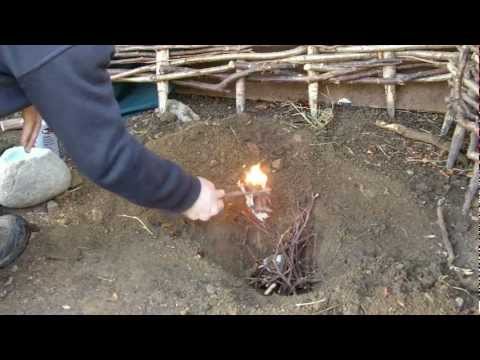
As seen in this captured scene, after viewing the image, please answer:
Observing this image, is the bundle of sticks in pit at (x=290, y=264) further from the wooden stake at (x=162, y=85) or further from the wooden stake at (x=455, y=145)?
the wooden stake at (x=162, y=85)

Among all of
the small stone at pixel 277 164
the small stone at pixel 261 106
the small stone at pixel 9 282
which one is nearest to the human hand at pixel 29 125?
the small stone at pixel 9 282

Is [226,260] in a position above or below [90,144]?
below

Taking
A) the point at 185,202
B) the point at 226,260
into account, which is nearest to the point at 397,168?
the point at 226,260

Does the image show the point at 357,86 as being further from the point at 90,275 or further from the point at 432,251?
the point at 90,275

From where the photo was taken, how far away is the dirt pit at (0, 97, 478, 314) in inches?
77.4

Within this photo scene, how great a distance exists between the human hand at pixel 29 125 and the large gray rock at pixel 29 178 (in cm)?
23

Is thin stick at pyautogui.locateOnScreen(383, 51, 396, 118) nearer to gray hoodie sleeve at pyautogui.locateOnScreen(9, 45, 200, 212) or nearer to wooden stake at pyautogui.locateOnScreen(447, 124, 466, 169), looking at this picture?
wooden stake at pyautogui.locateOnScreen(447, 124, 466, 169)

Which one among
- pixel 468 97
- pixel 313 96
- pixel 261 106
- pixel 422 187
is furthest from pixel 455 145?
pixel 261 106

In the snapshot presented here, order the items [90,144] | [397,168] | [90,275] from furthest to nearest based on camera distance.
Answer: [397,168]
[90,275]
[90,144]

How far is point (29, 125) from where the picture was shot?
7.29 ft

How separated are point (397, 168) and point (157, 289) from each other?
1.17 meters

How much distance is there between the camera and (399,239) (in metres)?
2.18

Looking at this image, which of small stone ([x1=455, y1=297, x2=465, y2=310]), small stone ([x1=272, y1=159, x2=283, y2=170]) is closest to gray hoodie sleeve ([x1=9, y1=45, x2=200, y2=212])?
small stone ([x1=272, y1=159, x2=283, y2=170])

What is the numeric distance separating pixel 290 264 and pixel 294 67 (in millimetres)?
1083
